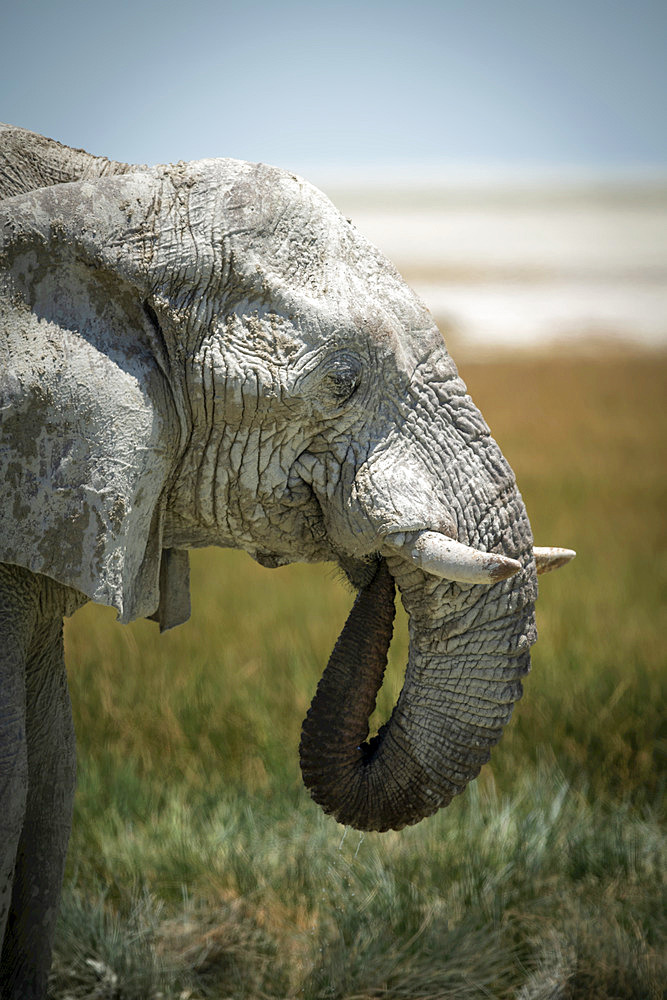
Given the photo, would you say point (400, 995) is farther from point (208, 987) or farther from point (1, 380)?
point (1, 380)

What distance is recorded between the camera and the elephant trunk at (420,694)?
5.02ft

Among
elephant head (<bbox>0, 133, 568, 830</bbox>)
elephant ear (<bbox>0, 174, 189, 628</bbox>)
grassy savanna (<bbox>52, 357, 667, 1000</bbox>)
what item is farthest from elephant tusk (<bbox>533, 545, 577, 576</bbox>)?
grassy savanna (<bbox>52, 357, 667, 1000</bbox>)

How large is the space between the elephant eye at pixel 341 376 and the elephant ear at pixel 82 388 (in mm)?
221

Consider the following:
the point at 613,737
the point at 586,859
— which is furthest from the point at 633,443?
the point at 586,859

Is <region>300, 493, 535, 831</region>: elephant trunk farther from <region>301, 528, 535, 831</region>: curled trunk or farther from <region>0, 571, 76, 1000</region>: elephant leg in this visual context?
<region>0, 571, 76, 1000</region>: elephant leg

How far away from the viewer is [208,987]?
2.28 meters

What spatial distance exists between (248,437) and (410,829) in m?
1.76

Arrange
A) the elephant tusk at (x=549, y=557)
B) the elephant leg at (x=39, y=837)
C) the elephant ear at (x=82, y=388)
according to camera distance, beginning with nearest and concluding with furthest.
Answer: the elephant ear at (x=82, y=388) → the elephant tusk at (x=549, y=557) → the elephant leg at (x=39, y=837)

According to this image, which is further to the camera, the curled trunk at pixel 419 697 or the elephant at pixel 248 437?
the curled trunk at pixel 419 697

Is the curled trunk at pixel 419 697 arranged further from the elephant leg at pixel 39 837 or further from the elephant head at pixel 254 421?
the elephant leg at pixel 39 837

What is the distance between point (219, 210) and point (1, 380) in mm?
380

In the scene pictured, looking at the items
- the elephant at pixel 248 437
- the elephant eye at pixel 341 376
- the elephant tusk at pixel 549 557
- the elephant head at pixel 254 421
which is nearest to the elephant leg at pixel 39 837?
the elephant at pixel 248 437

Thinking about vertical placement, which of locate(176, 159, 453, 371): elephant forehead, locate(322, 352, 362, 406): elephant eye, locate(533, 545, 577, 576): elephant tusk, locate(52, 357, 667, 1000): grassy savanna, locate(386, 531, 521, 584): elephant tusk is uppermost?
locate(176, 159, 453, 371): elephant forehead

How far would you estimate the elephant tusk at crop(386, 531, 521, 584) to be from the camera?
1.37 m
